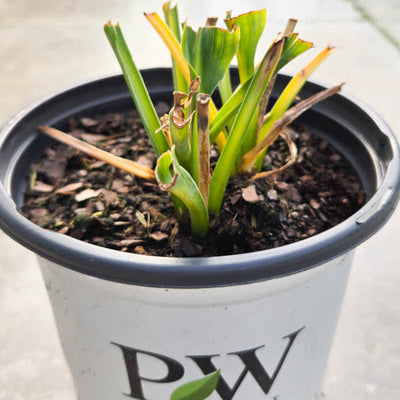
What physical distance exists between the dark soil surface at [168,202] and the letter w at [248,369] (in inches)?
5.1

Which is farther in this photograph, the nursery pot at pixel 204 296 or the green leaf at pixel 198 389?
the green leaf at pixel 198 389

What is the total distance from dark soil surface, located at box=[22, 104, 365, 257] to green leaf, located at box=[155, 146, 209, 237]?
24mm

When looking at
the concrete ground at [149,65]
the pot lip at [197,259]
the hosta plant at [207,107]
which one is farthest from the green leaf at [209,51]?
the concrete ground at [149,65]

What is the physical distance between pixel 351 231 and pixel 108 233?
12.2 inches

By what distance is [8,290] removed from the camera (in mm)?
1294

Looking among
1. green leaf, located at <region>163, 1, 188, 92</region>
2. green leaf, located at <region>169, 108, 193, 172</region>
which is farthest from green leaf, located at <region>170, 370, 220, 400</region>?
green leaf, located at <region>163, 1, 188, 92</region>

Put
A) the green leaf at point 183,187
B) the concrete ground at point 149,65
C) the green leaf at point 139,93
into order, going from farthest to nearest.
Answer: the concrete ground at point 149,65
the green leaf at point 139,93
the green leaf at point 183,187

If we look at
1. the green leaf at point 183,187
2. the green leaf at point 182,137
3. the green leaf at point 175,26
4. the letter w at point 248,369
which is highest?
the green leaf at point 175,26

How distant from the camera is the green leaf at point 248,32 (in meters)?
0.61

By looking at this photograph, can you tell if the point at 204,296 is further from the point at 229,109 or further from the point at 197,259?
the point at 229,109

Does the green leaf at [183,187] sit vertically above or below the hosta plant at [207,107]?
below

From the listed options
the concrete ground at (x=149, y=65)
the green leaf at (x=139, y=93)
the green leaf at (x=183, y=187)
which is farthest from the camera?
the concrete ground at (x=149, y=65)

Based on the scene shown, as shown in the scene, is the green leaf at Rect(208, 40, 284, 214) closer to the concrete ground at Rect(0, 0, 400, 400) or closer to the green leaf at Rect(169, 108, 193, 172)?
the green leaf at Rect(169, 108, 193, 172)

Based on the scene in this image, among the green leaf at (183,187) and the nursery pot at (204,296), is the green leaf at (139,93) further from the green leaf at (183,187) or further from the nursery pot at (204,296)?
the nursery pot at (204,296)
